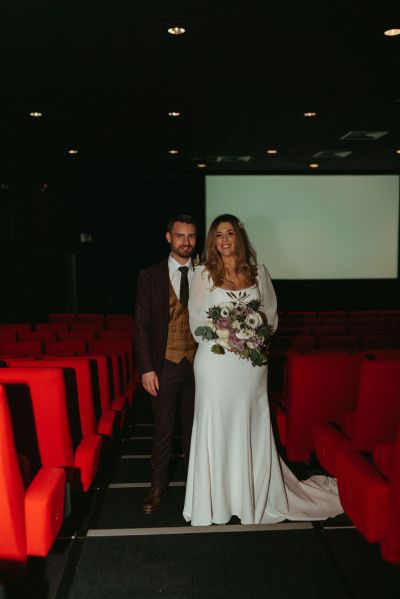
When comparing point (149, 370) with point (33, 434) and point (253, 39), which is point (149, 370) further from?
point (253, 39)

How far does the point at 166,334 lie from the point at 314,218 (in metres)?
9.81

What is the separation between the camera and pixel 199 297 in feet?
9.11

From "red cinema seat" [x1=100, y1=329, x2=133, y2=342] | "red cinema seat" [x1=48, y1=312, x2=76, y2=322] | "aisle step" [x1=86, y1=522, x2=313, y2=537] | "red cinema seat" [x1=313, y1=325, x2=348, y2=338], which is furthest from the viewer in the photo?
"red cinema seat" [x1=48, y1=312, x2=76, y2=322]

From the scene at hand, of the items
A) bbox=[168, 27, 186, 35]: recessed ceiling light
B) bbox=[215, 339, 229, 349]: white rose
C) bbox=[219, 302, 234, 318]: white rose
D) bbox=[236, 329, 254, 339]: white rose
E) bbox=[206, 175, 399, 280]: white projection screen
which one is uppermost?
bbox=[168, 27, 186, 35]: recessed ceiling light

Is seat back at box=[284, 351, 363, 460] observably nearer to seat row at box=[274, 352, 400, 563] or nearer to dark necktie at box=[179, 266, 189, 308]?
seat row at box=[274, 352, 400, 563]

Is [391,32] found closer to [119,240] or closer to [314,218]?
[314,218]

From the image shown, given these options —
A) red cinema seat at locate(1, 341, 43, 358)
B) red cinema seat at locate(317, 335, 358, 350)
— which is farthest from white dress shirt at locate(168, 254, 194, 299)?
red cinema seat at locate(317, 335, 358, 350)

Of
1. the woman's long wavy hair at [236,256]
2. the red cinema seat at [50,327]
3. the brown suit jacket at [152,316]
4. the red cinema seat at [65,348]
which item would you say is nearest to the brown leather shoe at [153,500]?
the brown suit jacket at [152,316]

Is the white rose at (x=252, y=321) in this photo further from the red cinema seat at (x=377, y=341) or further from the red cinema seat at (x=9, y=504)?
the red cinema seat at (x=377, y=341)

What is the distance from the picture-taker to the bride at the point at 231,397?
272 centimetres

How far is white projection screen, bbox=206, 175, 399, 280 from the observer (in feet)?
40.2

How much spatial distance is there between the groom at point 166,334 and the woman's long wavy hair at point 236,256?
0.81 ft

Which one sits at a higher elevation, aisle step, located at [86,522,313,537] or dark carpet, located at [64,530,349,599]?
dark carpet, located at [64,530,349,599]

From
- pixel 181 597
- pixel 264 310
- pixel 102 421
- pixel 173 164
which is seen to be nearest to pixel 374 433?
pixel 264 310
